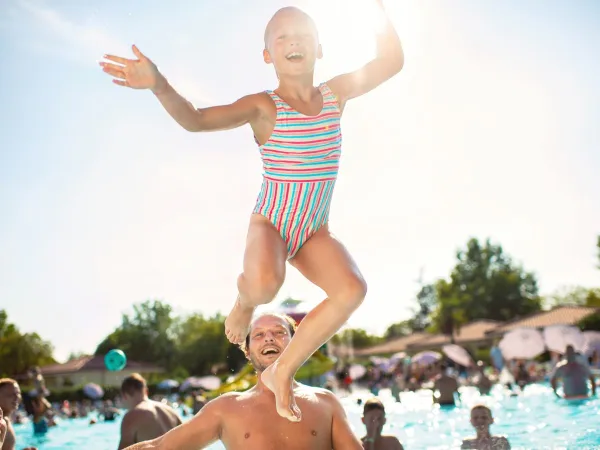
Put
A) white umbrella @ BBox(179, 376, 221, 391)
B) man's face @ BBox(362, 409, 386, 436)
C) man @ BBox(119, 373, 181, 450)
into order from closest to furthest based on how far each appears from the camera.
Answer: man's face @ BBox(362, 409, 386, 436), man @ BBox(119, 373, 181, 450), white umbrella @ BBox(179, 376, 221, 391)

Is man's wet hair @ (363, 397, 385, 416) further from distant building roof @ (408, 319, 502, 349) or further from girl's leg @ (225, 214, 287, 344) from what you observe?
distant building roof @ (408, 319, 502, 349)

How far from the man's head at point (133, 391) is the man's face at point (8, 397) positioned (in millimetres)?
1245

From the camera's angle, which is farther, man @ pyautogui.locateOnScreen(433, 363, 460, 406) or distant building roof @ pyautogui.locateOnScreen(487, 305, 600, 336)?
distant building roof @ pyautogui.locateOnScreen(487, 305, 600, 336)

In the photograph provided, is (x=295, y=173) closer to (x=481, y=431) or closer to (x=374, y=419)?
(x=374, y=419)

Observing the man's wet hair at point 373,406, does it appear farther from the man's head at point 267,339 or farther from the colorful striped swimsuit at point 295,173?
the colorful striped swimsuit at point 295,173

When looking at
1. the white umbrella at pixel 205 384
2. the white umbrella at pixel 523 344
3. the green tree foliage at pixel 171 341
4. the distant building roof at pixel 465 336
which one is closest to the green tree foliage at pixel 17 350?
the green tree foliage at pixel 171 341

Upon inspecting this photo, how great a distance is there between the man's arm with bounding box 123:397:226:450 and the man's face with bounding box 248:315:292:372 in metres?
0.39

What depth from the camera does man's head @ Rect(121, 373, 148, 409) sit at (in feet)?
27.6

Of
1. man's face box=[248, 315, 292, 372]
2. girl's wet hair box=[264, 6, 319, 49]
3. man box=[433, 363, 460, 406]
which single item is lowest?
man box=[433, 363, 460, 406]

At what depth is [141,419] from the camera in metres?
7.78

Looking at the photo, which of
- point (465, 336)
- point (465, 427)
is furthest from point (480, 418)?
point (465, 336)

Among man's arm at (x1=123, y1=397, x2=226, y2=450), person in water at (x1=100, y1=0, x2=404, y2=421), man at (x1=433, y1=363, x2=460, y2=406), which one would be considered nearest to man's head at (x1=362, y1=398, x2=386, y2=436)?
man's arm at (x1=123, y1=397, x2=226, y2=450)

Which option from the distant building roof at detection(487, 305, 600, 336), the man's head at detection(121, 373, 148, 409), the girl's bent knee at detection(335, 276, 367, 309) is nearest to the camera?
the girl's bent knee at detection(335, 276, 367, 309)

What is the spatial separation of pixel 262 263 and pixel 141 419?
5182 mm
